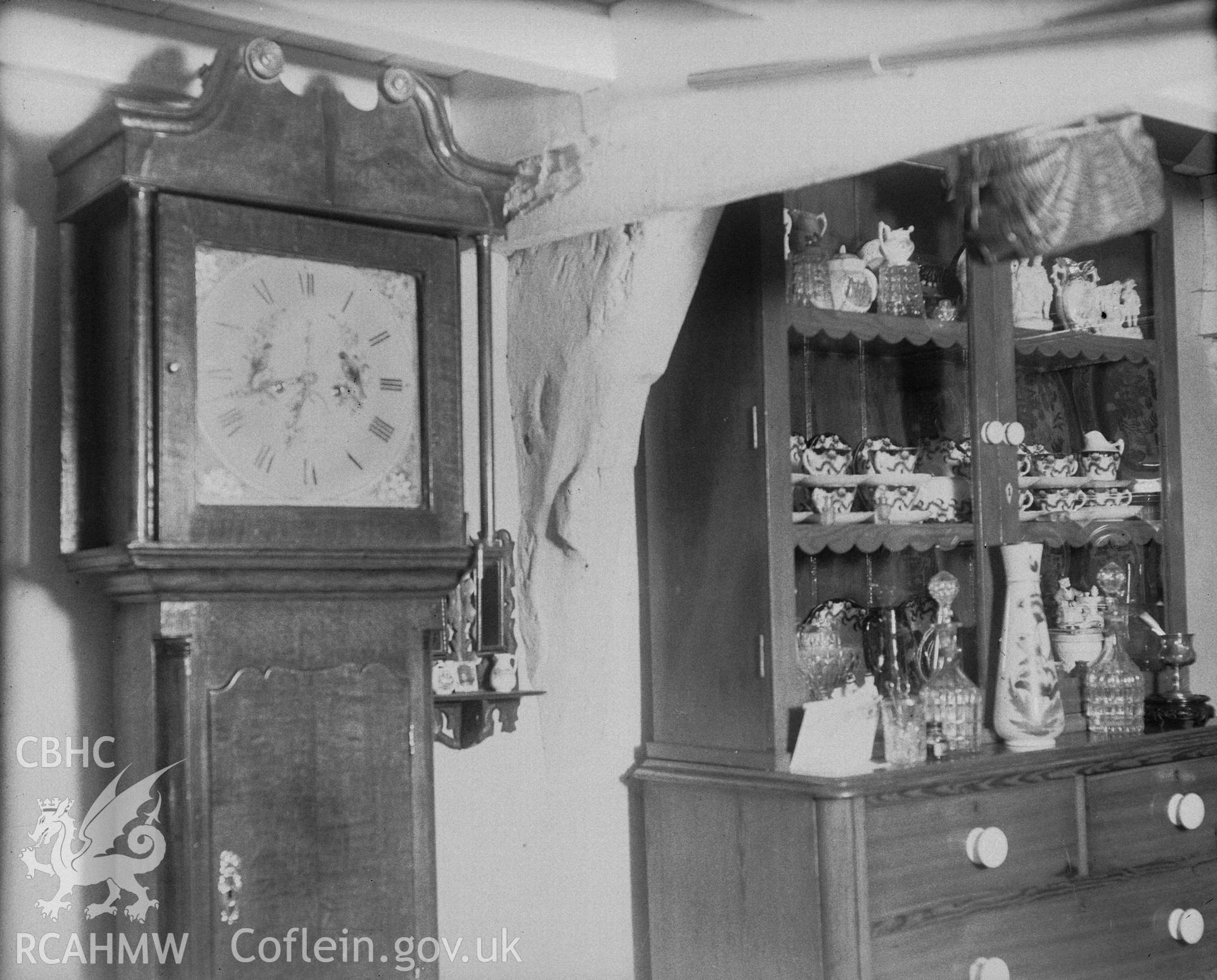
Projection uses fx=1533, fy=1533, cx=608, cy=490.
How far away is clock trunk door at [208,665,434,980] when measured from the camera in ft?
7.50

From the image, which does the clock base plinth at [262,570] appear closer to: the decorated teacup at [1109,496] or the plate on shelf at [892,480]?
the plate on shelf at [892,480]

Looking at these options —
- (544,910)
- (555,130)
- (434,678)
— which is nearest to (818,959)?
(544,910)

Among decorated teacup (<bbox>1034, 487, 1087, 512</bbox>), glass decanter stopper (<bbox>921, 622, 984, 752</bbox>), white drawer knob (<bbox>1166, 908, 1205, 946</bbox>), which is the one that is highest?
decorated teacup (<bbox>1034, 487, 1087, 512</bbox>)

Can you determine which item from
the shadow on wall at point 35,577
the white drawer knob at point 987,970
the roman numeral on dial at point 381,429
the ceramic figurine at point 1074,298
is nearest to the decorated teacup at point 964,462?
the ceramic figurine at point 1074,298

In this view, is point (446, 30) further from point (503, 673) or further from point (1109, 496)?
point (1109, 496)

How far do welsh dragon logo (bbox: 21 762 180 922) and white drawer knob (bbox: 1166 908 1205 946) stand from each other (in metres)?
2.10

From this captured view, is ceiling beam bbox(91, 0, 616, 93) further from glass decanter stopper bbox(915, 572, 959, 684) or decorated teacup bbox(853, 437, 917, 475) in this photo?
glass decanter stopper bbox(915, 572, 959, 684)

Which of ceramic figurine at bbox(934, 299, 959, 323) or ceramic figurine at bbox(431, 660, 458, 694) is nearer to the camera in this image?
ceramic figurine at bbox(431, 660, 458, 694)

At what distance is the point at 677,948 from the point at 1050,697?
3.01ft

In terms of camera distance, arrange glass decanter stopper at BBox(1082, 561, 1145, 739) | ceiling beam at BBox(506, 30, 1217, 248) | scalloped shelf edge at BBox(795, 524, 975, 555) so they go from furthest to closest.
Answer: glass decanter stopper at BBox(1082, 561, 1145, 739)
scalloped shelf edge at BBox(795, 524, 975, 555)
ceiling beam at BBox(506, 30, 1217, 248)

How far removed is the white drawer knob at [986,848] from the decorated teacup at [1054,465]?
89cm

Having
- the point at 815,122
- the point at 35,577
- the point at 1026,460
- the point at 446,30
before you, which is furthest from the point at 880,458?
the point at 35,577

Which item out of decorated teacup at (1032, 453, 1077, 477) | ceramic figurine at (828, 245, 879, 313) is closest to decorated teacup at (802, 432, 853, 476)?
ceramic figurine at (828, 245, 879, 313)

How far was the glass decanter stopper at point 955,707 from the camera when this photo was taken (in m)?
3.10
